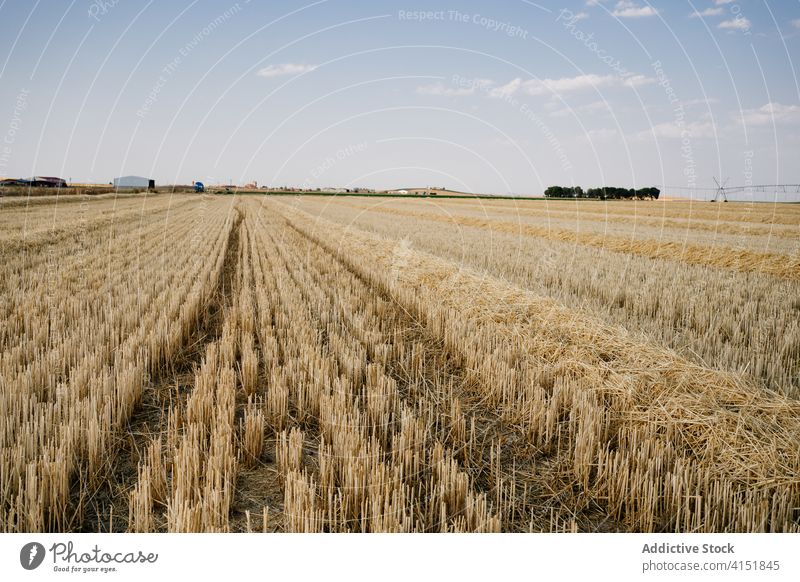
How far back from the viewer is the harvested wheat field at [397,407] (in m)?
2.82

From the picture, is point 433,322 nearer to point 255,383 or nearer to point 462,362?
point 462,362

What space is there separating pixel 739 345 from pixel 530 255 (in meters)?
8.15

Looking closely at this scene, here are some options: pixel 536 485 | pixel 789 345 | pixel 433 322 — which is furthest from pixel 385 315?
pixel 789 345

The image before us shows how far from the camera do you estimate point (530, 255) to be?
13.9 m

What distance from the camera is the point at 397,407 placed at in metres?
4.23

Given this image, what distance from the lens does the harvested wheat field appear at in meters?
2.82
